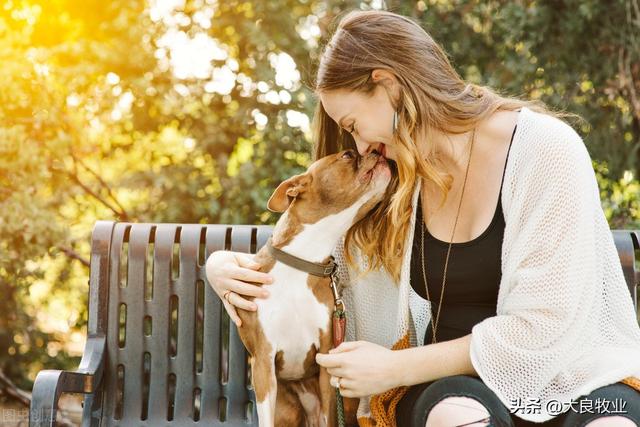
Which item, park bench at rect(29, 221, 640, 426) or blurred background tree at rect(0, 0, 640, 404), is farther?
blurred background tree at rect(0, 0, 640, 404)

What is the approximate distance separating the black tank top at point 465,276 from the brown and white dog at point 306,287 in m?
0.28

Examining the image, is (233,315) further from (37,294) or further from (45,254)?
(37,294)

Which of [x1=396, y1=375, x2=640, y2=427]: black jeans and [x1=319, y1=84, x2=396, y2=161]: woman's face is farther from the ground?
[x1=319, y1=84, x2=396, y2=161]: woman's face

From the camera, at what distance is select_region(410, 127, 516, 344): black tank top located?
2197mm

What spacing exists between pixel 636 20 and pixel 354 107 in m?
2.12

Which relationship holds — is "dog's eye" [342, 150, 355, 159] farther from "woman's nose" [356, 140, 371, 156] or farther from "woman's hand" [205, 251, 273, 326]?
"woman's hand" [205, 251, 273, 326]

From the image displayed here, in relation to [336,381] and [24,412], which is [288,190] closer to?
[336,381]

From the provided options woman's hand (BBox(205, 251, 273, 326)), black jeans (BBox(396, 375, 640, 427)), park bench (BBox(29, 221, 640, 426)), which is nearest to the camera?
black jeans (BBox(396, 375, 640, 427))

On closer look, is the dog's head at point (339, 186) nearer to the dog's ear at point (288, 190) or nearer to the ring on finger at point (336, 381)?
the dog's ear at point (288, 190)

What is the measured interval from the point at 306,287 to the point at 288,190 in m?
0.33

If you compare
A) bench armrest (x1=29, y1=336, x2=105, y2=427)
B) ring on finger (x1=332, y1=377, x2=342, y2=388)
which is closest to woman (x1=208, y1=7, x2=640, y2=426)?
ring on finger (x1=332, y1=377, x2=342, y2=388)

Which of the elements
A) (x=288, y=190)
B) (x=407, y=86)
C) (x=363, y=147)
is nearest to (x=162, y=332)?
(x=288, y=190)

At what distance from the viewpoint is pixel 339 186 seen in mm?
2465

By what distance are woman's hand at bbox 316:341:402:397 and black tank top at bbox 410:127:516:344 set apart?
296mm
